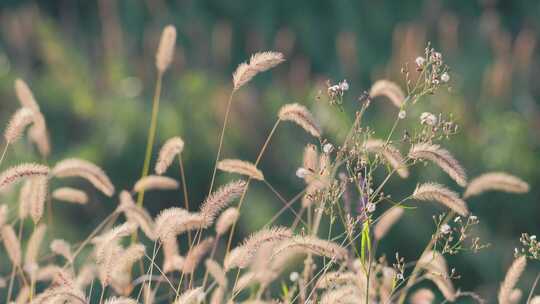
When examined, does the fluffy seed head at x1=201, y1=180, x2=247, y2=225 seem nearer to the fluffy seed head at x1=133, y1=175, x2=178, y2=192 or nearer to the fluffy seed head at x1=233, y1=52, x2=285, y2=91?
the fluffy seed head at x1=233, y1=52, x2=285, y2=91

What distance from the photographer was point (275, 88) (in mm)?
6941

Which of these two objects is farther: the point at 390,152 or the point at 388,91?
the point at 388,91

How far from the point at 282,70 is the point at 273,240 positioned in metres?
6.73

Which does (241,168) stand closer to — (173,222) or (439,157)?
(173,222)

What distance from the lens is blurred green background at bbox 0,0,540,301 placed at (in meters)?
6.00

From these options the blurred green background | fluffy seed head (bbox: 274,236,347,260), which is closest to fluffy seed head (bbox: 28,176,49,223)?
fluffy seed head (bbox: 274,236,347,260)

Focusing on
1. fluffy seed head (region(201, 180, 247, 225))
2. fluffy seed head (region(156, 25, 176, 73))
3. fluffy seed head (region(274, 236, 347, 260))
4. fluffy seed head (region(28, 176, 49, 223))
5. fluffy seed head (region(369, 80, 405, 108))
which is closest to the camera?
fluffy seed head (region(274, 236, 347, 260))

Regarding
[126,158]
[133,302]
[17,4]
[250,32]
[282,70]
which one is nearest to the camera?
[133,302]

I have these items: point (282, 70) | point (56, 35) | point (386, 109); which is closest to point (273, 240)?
point (386, 109)

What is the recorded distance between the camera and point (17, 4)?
10445mm

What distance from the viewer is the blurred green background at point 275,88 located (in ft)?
19.7

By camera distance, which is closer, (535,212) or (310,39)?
(535,212)

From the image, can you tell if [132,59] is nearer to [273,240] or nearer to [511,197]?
[511,197]

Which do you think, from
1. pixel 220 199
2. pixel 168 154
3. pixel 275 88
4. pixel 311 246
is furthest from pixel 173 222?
pixel 275 88
